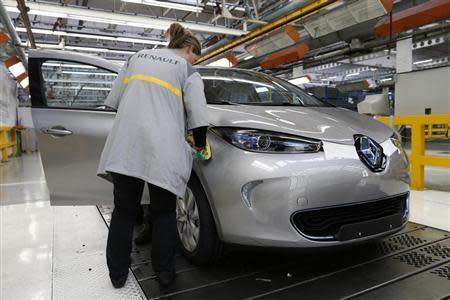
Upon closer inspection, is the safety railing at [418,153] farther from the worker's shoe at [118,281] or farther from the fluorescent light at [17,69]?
the fluorescent light at [17,69]

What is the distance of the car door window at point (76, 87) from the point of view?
2291 mm

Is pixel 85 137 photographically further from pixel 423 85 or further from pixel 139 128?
pixel 423 85

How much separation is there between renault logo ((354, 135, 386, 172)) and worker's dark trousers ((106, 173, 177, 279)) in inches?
38.2

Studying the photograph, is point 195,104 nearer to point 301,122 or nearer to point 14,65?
point 301,122

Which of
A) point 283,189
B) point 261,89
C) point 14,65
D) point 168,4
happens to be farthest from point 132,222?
point 14,65

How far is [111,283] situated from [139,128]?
89 cm

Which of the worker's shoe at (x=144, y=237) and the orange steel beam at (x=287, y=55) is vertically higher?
the orange steel beam at (x=287, y=55)

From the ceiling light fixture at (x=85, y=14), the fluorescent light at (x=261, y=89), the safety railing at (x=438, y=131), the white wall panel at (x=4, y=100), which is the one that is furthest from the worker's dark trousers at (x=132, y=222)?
the white wall panel at (x=4, y=100)

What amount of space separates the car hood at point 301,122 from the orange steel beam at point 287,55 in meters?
5.75

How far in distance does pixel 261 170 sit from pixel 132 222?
0.75 meters

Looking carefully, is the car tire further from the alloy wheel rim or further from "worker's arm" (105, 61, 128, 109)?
"worker's arm" (105, 61, 128, 109)

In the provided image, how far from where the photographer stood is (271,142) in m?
1.69

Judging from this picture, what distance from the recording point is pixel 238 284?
1.83m

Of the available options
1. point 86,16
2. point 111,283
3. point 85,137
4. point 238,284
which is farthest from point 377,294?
point 86,16
